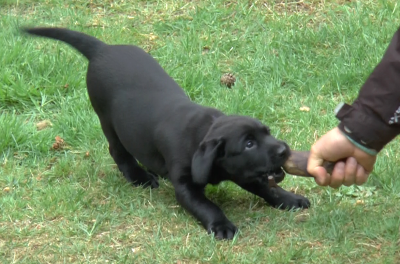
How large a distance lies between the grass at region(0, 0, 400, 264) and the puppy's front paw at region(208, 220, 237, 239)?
0.16 ft

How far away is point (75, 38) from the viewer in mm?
4719

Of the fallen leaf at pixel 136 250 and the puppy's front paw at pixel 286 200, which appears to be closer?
the fallen leaf at pixel 136 250

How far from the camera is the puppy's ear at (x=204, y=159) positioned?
12.6 ft

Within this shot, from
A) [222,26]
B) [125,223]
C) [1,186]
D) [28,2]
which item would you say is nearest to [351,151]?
[125,223]

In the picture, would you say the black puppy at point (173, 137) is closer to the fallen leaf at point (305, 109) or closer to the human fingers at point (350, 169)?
the human fingers at point (350, 169)

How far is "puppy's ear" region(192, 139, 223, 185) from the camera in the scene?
3832mm

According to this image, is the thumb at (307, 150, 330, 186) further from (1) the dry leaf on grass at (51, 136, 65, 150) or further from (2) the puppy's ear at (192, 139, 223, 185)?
(1) the dry leaf on grass at (51, 136, 65, 150)

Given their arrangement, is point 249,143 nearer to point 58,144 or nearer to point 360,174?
point 360,174

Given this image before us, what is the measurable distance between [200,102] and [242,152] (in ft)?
5.37

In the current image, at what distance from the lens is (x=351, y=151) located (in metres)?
3.00

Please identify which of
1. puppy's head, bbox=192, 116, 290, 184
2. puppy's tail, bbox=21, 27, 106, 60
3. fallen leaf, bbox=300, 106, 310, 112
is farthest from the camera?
fallen leaf, bbox=300, 106, 310, 112

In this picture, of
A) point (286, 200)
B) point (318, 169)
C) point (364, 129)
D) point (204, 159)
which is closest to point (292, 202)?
point (286, 200)

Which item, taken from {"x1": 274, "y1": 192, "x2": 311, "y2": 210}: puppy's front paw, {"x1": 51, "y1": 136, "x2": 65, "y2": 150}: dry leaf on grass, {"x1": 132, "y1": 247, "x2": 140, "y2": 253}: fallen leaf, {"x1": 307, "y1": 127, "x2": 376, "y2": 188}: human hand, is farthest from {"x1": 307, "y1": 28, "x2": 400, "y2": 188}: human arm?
{"x1": 51, "y1": 136, "x2": 65, "y2": 150}: dry leaf on grass

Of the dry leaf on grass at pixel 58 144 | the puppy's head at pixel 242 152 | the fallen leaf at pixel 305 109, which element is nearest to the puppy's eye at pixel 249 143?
the puppy's head at pixel 242 152
